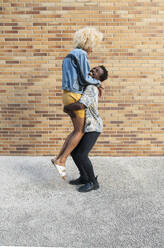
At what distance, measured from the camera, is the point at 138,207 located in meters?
2.96

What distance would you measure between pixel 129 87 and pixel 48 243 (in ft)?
9.88

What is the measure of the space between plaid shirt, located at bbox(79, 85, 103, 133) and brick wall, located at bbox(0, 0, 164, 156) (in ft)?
4.30

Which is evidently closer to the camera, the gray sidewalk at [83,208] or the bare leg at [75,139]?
the gray sidewalk at [83,208]

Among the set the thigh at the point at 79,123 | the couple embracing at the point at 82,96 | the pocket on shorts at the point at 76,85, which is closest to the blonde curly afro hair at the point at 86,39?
the couple embracing at the point at 82,96

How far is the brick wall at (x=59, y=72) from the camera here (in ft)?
14.6

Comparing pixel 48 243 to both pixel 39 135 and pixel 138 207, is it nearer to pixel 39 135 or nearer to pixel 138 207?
pixel 138 207

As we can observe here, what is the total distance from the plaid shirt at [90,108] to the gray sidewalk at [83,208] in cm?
81

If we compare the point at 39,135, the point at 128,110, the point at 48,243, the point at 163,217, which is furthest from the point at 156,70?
the point at 48,243

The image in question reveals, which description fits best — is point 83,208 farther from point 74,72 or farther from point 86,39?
point 86,39

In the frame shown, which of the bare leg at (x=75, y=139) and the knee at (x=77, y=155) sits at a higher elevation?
the bare leg at (x=75, y=139)

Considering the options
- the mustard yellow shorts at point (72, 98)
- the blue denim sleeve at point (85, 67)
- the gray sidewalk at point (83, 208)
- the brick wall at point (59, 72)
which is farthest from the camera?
the brick wall at point (59, 72)

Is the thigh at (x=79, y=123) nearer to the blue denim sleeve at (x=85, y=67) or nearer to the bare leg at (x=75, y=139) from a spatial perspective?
the bare leg at (x=75, y=139)

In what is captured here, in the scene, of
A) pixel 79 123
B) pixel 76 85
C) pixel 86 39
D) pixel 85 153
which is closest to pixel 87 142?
pixel 85 153

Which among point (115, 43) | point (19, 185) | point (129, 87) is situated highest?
point (115, 43)
